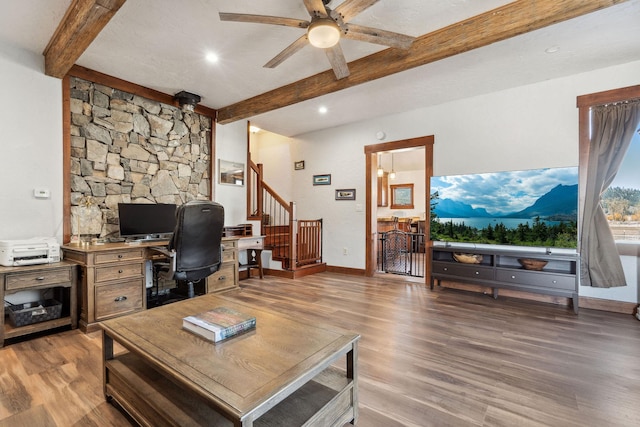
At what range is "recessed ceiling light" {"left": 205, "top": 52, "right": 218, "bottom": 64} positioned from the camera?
316cm

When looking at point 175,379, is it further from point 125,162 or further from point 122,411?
point 125,162

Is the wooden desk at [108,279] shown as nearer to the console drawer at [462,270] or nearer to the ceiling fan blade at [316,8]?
the ceiling fan blade at [316,8]

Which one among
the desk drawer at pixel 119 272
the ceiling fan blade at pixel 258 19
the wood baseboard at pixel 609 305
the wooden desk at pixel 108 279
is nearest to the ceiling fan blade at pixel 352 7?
the ceiling fan blade at pixel 258 19

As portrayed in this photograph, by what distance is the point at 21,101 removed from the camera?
10.1 ft

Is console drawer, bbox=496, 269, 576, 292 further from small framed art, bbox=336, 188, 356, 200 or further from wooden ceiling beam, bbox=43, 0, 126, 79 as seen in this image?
wooden ceiling beam, bbox=43, 0, 126, 79

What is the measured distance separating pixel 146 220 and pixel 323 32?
3073mm

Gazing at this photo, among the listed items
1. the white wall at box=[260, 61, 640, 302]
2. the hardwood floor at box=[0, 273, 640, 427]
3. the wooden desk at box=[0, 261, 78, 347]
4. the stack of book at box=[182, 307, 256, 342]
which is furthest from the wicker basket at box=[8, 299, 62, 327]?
the white wall at box=[260, 61, 640, 302]

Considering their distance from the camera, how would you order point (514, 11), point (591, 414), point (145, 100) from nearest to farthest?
point (591, 414)
point (514, 11)
point (145, 100)

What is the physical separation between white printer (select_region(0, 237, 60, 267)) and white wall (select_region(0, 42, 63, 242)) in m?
0.34

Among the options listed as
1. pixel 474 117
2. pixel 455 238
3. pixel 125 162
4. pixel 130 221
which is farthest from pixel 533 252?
pixel 125 162

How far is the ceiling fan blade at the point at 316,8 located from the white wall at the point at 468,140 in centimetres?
309

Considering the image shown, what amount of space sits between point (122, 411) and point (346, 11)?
2.92 m

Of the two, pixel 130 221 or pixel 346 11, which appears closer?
pixel 346 11

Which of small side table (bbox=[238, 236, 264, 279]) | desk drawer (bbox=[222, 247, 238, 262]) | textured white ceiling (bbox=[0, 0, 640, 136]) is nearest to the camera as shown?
textured white ceiling (bbox=[0, 0, 640, 136])
